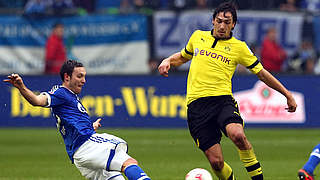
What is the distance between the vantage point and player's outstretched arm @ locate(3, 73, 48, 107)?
6.54 m

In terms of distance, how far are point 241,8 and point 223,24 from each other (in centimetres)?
1106

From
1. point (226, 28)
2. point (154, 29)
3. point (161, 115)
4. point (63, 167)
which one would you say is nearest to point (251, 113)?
point (161, 115)

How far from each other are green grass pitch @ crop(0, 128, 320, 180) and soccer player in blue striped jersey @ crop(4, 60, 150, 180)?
2.63 m

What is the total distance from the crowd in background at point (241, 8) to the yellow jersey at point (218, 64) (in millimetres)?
10112

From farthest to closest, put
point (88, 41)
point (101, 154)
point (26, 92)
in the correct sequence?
point (88, 41), point (101, 154), point (26, 92)

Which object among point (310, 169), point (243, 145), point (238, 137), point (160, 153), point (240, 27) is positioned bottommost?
point (160, 153)

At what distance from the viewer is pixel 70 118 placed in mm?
7141

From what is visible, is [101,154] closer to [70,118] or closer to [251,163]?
[70,118]

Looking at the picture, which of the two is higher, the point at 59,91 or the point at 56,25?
the point at 59,91

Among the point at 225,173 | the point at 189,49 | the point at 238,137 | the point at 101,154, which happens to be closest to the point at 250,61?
the point at 189,49

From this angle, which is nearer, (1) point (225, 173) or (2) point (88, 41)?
(1) point (225, 173)

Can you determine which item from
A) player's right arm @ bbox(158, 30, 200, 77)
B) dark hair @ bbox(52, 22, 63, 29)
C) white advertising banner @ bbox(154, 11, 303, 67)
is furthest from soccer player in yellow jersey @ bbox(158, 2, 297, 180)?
dark hair @ bbox(52, 22, 63, 29)

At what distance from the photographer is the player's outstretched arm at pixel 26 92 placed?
654cm

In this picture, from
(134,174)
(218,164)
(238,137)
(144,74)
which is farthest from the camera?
(144,74)
